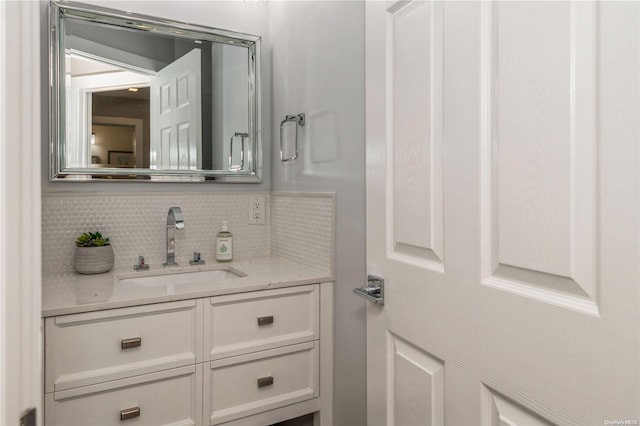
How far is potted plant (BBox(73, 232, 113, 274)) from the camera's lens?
1583 mm

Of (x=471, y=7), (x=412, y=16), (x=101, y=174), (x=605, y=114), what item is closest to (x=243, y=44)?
(x=101, y=174)

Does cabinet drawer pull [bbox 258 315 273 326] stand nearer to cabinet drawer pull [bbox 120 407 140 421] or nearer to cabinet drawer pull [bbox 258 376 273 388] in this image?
cabinet drawer pull [bbox 258 376 273 388]

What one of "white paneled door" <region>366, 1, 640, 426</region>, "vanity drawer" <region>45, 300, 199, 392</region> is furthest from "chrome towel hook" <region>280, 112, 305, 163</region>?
"vanity drawer" <region>45, 300, 199, 392</region>

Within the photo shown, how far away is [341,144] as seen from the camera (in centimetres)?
148

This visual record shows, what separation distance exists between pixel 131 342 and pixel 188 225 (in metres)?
0.71

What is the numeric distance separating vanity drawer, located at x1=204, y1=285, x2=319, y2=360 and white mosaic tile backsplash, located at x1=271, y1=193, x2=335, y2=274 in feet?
0.55

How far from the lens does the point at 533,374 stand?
2.32ft

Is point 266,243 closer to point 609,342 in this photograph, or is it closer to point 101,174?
point 101,174

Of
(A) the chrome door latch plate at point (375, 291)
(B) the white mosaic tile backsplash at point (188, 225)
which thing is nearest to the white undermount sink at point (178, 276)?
(B) the white mosaic tile backsplash at point (188, 225)

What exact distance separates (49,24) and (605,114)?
183 cm

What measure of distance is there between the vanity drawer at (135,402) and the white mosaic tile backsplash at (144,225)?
24.4 inches

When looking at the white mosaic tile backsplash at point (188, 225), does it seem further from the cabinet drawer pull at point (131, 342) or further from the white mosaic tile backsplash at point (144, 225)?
the cabinet drawer pull at point (131, 342)

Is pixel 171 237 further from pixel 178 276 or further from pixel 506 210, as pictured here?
pixel 506 210

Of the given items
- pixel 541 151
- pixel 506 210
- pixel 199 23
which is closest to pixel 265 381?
pixel 506 210
